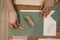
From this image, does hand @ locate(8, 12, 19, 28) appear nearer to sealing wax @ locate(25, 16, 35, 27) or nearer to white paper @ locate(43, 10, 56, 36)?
sealing wax @ locate(25, 16, 35, 27)

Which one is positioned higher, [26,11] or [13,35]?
[26,11]

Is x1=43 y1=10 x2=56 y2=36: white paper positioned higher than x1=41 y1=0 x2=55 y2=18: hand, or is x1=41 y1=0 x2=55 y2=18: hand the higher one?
x1=41 y1=0 x2=55 y2=18: hand

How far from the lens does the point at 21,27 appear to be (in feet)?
2.84

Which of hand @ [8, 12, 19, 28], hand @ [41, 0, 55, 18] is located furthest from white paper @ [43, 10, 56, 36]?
hand @ [8, 12, 19, 28]

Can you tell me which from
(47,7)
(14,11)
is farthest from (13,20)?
(47,7)

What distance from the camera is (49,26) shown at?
34.3 inches

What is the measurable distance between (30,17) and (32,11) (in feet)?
0.12

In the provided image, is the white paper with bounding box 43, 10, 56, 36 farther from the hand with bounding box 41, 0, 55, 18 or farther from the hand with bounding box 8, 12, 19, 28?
the hand with bounding box 8, 12, 19, 28

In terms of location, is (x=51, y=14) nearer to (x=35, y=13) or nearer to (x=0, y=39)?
(x=35, y=13)

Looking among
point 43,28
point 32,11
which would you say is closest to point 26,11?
point 32,11

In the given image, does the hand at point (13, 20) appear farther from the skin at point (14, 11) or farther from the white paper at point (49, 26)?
the white paper at point (49, 26)

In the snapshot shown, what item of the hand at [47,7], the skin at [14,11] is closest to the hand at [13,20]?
the skin at [14,11]

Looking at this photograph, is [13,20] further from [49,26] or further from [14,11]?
[49,26]

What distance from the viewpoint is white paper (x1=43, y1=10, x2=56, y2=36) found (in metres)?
0.87
